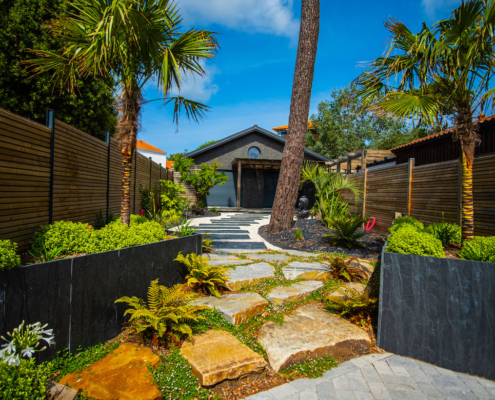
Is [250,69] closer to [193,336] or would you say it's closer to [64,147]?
[64,147]

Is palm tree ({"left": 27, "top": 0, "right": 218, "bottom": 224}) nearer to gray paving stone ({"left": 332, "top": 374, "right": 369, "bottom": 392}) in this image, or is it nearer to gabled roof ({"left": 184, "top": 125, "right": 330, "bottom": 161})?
gray paving stone ({"left": 332, "top": 374, "right": 369, "bottom": 392})

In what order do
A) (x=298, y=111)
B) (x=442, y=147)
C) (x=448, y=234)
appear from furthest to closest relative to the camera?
(x=442, y=147) < (x=298, y=111) < (x=448, y=234)

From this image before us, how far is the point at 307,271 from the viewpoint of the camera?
4.54m

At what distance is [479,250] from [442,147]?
398 inches

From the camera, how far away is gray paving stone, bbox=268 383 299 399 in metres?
2.18

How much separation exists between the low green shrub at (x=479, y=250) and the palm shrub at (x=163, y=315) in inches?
124

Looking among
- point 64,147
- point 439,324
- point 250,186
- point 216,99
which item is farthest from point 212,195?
point 439,324

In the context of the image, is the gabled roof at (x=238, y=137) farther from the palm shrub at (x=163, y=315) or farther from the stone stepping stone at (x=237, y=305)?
the palm shrub at (x=163, y=315)

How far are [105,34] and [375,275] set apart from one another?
4.65 m

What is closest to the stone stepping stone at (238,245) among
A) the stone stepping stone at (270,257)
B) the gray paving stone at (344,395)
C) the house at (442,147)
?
the stone stepping stone at (270,257)

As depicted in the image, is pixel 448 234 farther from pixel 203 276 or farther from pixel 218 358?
pixel 218 358

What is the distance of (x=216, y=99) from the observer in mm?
18656

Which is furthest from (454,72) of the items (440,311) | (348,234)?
(348,234)

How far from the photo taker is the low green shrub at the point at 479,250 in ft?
10.5
